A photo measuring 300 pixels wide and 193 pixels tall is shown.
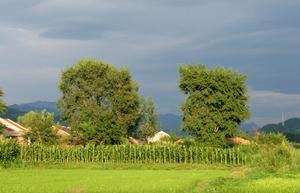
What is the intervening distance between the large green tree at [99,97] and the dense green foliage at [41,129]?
4.77m

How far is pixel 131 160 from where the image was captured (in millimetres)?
64375

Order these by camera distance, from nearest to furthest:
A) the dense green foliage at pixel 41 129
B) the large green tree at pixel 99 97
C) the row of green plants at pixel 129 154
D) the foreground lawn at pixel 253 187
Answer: the foreground lawn at pixel 253 187, the row of green plants at pixel 129 154, the dense green foliage at pixel 41 129, the large green tree at pixel 99 97

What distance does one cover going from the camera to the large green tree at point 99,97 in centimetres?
8456

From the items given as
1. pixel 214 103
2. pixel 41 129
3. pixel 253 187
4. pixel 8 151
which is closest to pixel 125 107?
pixel 41 129

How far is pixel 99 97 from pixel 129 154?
25.5m

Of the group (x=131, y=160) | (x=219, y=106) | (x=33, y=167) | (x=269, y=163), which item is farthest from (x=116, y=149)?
(x=269, y=163)

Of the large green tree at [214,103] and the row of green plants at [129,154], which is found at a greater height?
the large green tree at [214,103]

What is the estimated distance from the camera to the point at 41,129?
79250 mm

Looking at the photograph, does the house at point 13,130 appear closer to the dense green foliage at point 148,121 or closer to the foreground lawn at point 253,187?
the dense green foliage at point 148,121

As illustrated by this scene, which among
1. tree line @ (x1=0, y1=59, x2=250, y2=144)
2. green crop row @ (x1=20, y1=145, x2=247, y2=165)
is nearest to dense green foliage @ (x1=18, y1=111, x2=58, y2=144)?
tree line @ (x1=0, y1=59, x2=250, y2=144)

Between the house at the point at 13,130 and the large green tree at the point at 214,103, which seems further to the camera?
the house at the point at 13,130

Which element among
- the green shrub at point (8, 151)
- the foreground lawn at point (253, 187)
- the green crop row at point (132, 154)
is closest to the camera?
the foreground lawn at point (253, 187)

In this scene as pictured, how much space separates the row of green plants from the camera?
6253cm

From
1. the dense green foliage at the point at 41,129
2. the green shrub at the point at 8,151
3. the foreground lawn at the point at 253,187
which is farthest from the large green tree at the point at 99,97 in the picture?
the foreground lawn at the point at 253,187
